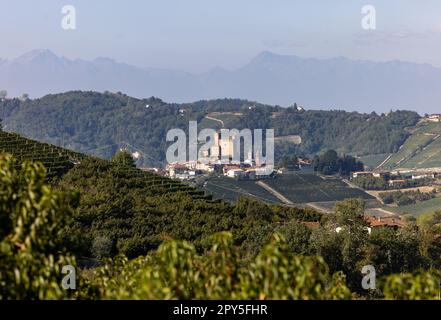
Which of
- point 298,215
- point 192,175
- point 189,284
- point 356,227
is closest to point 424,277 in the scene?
point 189,284

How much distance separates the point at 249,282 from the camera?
25.0 feet

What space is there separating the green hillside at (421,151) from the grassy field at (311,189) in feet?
130

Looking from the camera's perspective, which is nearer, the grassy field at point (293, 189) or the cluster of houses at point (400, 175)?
the grassy field at point (293, 189)

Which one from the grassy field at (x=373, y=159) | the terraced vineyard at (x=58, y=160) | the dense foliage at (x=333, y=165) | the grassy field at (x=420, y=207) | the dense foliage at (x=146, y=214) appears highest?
the grassy field at (x=373, y=159)

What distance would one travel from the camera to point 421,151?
6284 inches

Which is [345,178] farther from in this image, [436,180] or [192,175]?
[192,175]

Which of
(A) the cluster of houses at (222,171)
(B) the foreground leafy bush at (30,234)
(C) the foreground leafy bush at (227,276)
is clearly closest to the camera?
(C) the foreground leafy bush at (227,276)

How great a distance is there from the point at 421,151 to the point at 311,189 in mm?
62188

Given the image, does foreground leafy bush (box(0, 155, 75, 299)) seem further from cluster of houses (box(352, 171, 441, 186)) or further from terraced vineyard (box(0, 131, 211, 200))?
cluster of houses (box(352, 171, 441, 186))

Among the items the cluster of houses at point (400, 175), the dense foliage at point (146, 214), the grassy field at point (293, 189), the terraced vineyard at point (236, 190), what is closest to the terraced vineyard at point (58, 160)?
the dense foliage at point (146, 214)

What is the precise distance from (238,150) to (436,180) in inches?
2343

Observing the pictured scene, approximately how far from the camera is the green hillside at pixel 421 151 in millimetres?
149500

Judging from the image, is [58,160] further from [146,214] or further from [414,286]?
[414,286]

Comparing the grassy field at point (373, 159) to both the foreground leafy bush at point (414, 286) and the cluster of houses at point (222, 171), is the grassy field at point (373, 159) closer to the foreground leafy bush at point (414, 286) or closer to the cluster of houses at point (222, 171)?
the cluster of houses at point (222, 171)
